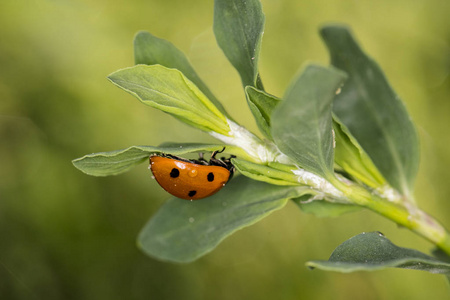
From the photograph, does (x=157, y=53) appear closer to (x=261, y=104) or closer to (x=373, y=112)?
(x=261, y=104)

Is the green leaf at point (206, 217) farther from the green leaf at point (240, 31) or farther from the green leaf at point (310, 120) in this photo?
the green leaf at point (240, 31)

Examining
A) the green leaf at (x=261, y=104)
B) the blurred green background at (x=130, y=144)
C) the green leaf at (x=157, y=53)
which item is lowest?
the blurred green background at (x=130, y=144)

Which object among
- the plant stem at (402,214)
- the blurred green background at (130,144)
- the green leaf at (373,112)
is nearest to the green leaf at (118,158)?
the plant stem at (402,214)

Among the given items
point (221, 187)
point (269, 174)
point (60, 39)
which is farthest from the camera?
point (60, 39)

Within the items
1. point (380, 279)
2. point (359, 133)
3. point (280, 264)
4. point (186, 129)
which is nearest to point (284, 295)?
point (280, 264)

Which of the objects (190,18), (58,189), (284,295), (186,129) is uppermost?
(190,18)

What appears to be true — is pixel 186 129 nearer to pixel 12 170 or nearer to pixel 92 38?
pixel 92 38

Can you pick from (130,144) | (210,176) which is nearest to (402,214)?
(210,176)
